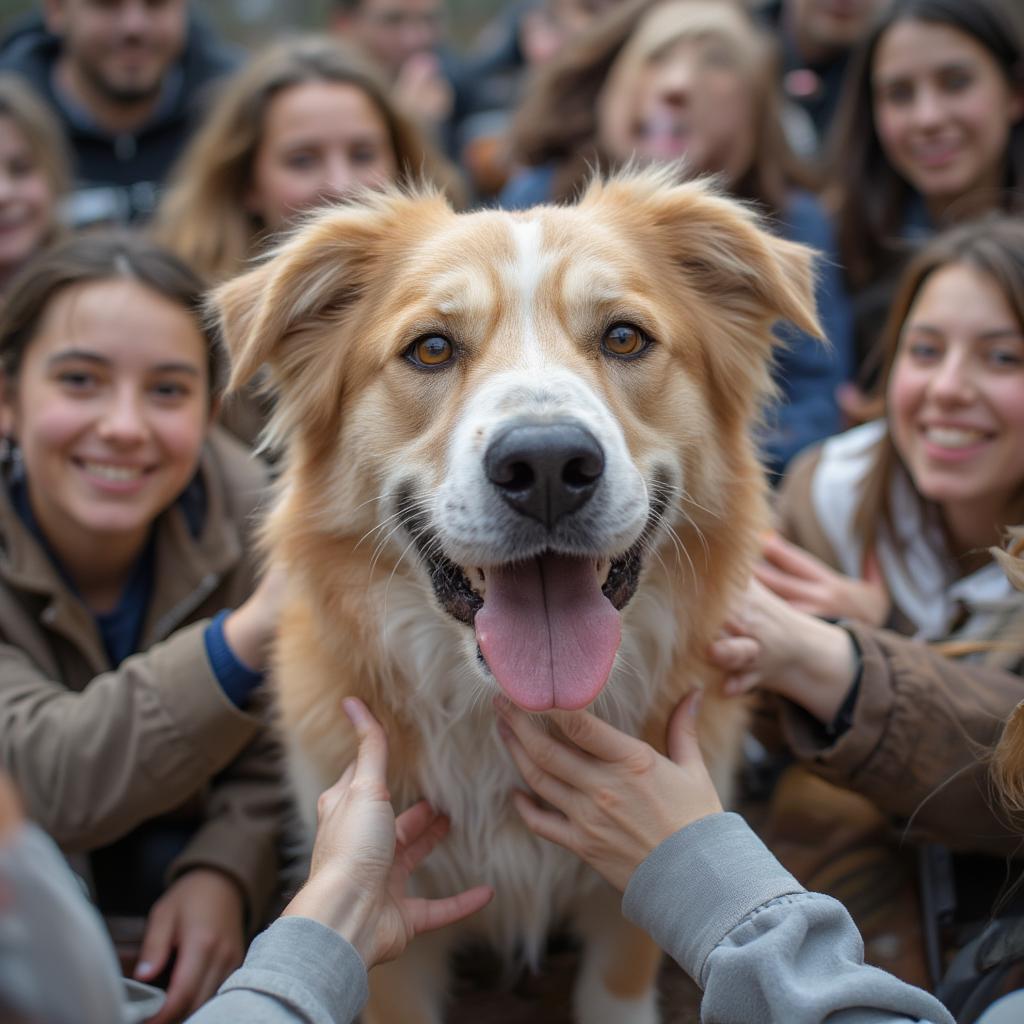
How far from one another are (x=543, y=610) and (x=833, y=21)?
15.6 ft

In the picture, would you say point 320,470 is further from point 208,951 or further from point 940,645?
point 940,645

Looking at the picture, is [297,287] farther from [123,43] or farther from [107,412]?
[123,43]

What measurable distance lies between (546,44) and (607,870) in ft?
19.5

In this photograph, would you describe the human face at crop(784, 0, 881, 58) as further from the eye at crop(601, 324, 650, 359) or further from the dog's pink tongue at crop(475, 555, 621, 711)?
the dog's pink tongue at crop(475, 555, 621, 711)

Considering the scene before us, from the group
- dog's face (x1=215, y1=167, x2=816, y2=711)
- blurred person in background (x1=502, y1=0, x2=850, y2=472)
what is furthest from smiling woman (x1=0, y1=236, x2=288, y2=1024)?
blurred person in background (x1=502, y1=0, x2=850, y2=472)

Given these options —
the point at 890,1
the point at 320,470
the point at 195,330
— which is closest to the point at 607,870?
the point at 320,470

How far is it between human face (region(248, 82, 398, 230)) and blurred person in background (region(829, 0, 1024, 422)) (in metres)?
1.98

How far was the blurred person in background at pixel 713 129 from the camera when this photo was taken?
426 centimetres

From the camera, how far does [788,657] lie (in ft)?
7.72

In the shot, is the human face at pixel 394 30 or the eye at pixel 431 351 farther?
the human face at pixel 394 30

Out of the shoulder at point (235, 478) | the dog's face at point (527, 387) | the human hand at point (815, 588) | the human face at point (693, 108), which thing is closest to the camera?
the dog's face at point (527, 387)

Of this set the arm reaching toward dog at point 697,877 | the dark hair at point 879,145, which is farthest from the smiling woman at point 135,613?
the dark hair at point 879,145

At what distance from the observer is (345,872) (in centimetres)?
191

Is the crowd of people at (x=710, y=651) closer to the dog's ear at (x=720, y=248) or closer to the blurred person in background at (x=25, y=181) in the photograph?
the blurred person in background at (x=25, y=181)
